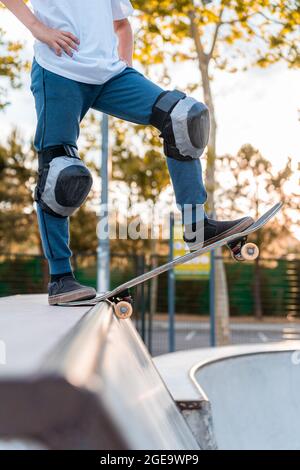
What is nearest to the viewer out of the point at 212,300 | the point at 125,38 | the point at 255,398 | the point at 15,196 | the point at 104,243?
the point at 125,38

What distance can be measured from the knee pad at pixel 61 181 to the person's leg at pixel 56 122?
29 millimetres

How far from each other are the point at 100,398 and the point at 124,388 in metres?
0.18

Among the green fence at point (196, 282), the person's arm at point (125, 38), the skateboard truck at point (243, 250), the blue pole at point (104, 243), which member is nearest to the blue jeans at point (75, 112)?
the skateboard truck at point (243, 250)

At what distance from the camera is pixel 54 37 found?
2.37 m

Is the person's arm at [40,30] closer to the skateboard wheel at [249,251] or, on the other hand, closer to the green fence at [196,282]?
the skateboard wheel at [249,251]

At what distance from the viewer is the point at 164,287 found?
735 inches

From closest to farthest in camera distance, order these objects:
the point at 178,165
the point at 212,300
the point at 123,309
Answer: the point at 123,309 → the point at 178,165 → the point at 212,300

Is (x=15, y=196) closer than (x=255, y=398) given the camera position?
No

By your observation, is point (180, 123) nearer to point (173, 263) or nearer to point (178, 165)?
point (178, 165)

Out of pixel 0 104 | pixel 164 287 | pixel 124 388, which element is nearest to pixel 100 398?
pixel 124 388

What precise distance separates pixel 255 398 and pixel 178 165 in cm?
268

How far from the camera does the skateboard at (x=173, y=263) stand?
7.04 ft

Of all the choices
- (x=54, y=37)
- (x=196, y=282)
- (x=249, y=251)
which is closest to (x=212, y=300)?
(x=196, y=282)

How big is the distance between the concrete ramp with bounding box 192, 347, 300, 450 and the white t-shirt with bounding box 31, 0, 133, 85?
80.7 inches
